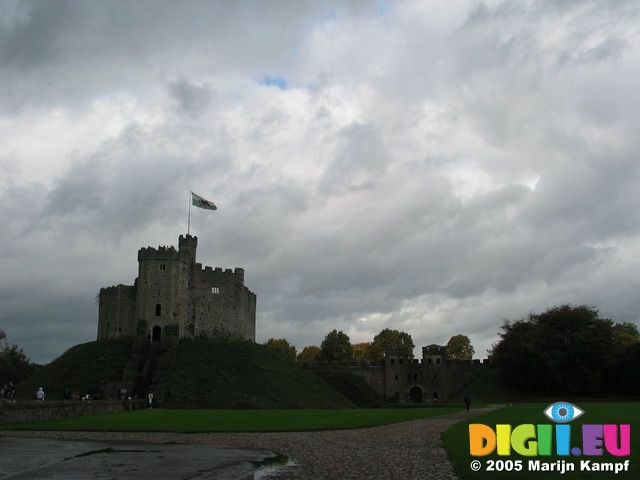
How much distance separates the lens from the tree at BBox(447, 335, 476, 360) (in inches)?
5487

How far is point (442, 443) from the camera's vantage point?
25.8 m

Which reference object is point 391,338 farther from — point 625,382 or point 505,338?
point 625,382

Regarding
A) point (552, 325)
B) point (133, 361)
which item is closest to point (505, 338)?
point (552, 325)

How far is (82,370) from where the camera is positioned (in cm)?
7362

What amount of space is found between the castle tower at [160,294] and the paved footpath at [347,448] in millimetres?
47755

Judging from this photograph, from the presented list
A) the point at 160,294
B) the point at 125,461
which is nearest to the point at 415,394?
the point at 160,294

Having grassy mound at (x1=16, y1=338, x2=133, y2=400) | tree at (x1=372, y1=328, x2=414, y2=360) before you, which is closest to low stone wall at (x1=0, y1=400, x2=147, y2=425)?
grassy mound at (x1=16, y1=338, x2=133, y2=400)

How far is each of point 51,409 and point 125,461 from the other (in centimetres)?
2523

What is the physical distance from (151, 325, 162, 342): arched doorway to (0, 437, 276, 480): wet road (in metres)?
53.7

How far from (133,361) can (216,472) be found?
5883cm

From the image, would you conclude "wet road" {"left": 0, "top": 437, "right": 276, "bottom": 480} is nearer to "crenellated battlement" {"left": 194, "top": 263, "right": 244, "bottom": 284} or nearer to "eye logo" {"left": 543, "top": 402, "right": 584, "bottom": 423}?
"eye logo" {"left": 543, "top": 402, "right": 584, "bottom": 423}

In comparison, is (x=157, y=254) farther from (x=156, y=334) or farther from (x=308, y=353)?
(x=308, y=353)

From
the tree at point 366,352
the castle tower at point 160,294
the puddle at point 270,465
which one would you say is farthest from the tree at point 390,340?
the puddle at point 270,465

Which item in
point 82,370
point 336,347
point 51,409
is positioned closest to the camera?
point 51,409
